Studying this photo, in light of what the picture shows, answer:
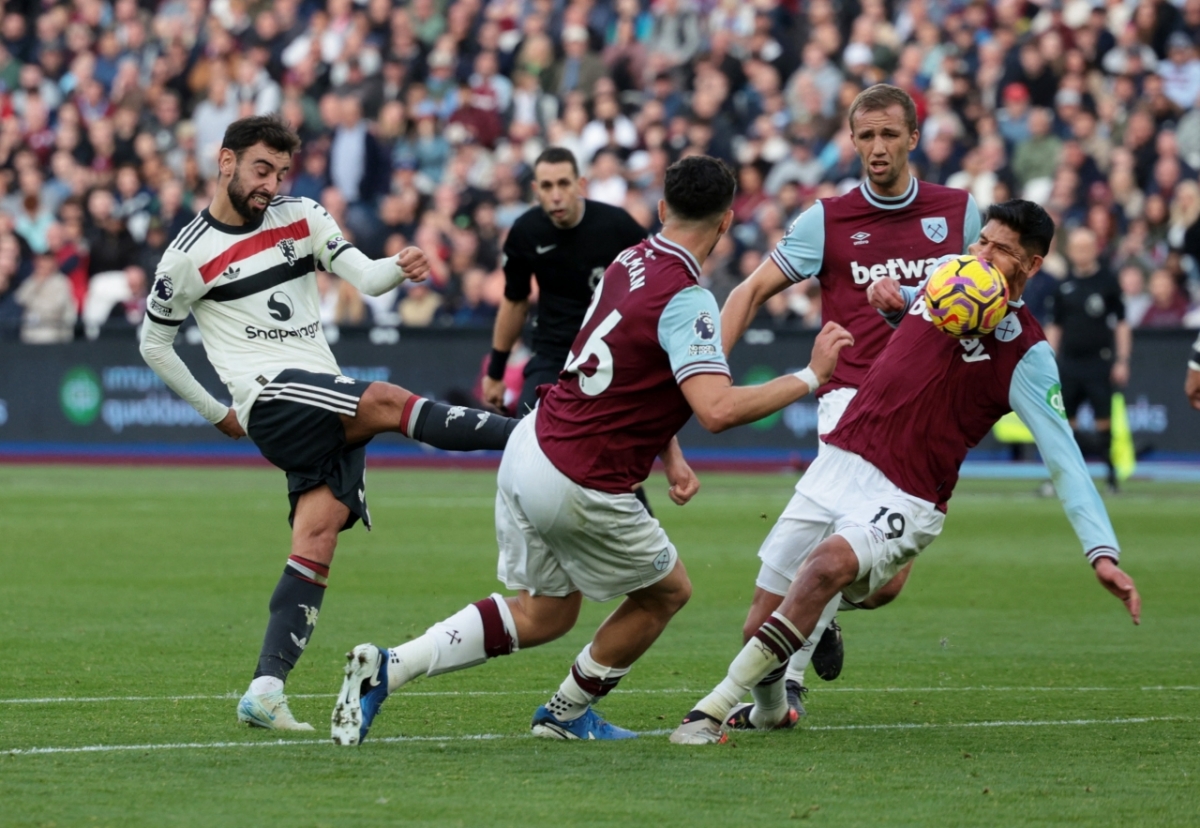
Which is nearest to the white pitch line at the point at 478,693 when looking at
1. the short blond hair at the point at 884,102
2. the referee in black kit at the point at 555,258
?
the short blond hair at the point at 884,102

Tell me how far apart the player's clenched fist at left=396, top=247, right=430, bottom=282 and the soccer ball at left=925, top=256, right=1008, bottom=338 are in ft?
6.34

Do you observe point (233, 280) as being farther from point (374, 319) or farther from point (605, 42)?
point (605, 42)

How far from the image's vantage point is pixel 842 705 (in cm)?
779

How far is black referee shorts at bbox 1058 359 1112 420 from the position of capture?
18.5m

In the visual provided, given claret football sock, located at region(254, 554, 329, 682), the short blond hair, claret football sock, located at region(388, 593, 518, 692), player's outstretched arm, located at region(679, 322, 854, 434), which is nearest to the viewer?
player's outstretched arm, located at region(679, 322, 854, 434)

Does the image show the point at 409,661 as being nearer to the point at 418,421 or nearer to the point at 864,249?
the point at 418,421

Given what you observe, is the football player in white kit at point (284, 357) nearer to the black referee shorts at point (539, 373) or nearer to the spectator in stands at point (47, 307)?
the black referee shorts at point (539, 373)

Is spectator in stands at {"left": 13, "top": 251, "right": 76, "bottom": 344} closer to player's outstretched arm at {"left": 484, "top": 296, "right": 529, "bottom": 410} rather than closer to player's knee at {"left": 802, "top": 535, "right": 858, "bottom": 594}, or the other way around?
player's outstretched arm at {"left": 484, "top": 296, "right": 529, "bottom": 410}

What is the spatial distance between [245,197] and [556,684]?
8.20 ft

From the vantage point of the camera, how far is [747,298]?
7.60 meters

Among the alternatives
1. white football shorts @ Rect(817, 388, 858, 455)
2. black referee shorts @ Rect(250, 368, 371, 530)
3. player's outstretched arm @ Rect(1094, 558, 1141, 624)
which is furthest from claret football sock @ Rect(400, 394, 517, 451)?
player's outstretched arm @ Rect(1094, 558, 1141, 624)

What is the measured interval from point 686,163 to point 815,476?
141cm

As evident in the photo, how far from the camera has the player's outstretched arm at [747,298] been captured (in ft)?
24.2

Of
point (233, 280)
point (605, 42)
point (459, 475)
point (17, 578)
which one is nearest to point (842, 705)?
point (233, 280)
